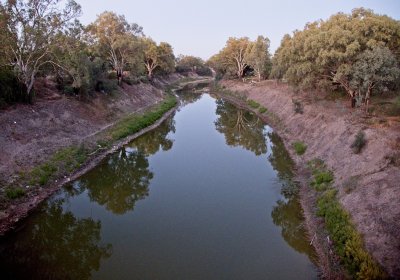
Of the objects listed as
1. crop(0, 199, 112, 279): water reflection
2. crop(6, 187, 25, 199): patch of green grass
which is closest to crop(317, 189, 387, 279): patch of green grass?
crop(0, 199, 112, 279): water reflection

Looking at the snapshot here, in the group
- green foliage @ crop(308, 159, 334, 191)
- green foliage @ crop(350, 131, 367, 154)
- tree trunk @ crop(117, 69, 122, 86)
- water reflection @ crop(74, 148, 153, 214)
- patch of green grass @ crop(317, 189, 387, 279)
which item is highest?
tree trunk @ crop(117, 69, 122, 86)

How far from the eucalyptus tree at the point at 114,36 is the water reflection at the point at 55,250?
1211 inches

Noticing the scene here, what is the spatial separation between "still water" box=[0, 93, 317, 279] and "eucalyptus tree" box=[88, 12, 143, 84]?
2116 centimetres

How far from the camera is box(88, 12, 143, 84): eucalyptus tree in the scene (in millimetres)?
42219

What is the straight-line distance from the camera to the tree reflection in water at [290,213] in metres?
14.8

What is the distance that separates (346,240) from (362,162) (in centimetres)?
709

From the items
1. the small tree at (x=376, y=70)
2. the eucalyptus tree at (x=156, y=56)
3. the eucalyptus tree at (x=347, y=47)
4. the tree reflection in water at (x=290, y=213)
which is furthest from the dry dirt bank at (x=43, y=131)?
the eucalyptus tree at (x=156, y=56)

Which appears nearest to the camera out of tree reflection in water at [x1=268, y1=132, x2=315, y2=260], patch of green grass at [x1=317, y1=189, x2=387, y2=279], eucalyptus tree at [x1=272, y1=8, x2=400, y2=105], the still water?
patch of green grass at [x1=317, y1=189, x2=387, y2=279]

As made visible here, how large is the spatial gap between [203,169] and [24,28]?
1877 cm

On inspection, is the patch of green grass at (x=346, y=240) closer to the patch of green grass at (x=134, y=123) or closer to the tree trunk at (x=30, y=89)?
the patch of green grass at (x=134, y=123)

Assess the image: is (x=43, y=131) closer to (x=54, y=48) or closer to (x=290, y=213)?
(x=54, y=48)

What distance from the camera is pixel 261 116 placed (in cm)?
4459

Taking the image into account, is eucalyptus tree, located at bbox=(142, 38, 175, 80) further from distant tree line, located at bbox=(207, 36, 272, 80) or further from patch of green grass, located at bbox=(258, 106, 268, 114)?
patch of green grass, located at bbox=(258, 106, 268, 114)

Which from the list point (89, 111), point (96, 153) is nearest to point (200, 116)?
point (89, 111)
